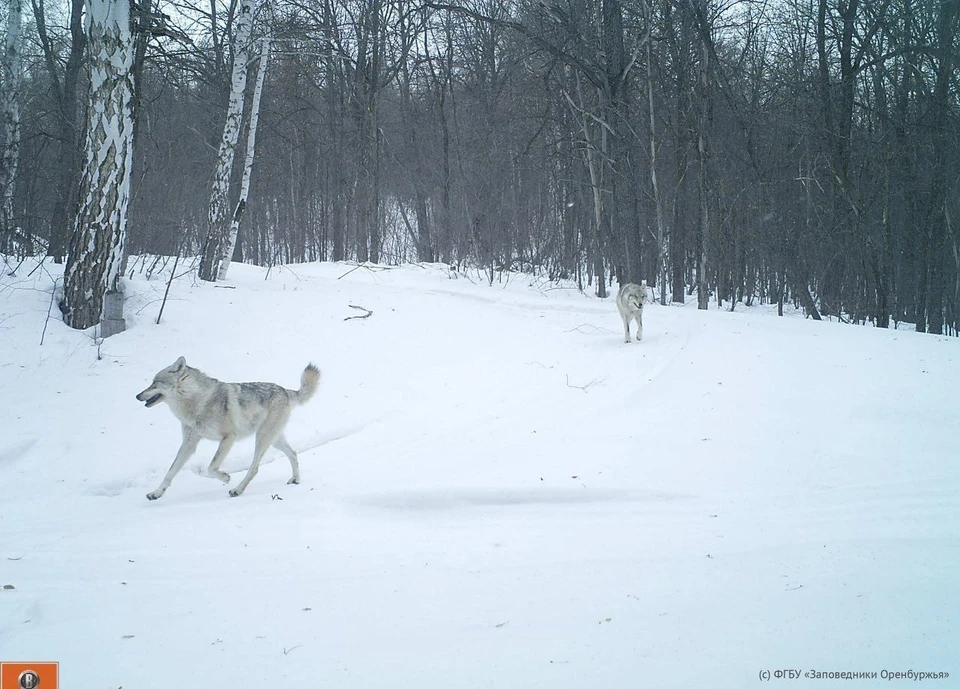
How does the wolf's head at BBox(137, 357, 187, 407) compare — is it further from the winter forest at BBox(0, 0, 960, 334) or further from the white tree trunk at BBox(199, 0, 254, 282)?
the white tree trunk at BBox(199, 0, 254, 282)

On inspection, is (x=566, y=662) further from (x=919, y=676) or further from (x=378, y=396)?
(x=378, y=396)

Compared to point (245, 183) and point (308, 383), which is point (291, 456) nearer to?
point (308, 383)

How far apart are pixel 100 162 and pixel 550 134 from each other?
17.9 metres

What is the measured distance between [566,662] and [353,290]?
43.6 feet

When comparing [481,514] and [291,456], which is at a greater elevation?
[291,456]

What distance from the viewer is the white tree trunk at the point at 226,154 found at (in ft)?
46.1

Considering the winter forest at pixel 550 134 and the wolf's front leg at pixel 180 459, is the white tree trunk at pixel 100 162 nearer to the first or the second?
the winter forest at pixel 550 134

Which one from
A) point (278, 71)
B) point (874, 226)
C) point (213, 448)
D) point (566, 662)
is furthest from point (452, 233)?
point (566, 662)

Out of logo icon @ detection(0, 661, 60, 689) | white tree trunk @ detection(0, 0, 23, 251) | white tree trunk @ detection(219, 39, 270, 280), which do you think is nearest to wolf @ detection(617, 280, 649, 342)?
white tree trunk @ detection(219, 39, 270, 280)

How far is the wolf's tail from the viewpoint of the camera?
7035 mm

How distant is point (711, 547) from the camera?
4.88 meters

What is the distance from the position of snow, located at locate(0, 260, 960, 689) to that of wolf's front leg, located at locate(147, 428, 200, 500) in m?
0.12

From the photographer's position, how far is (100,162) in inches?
371

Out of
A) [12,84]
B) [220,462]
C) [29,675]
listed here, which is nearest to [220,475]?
[220,462]
